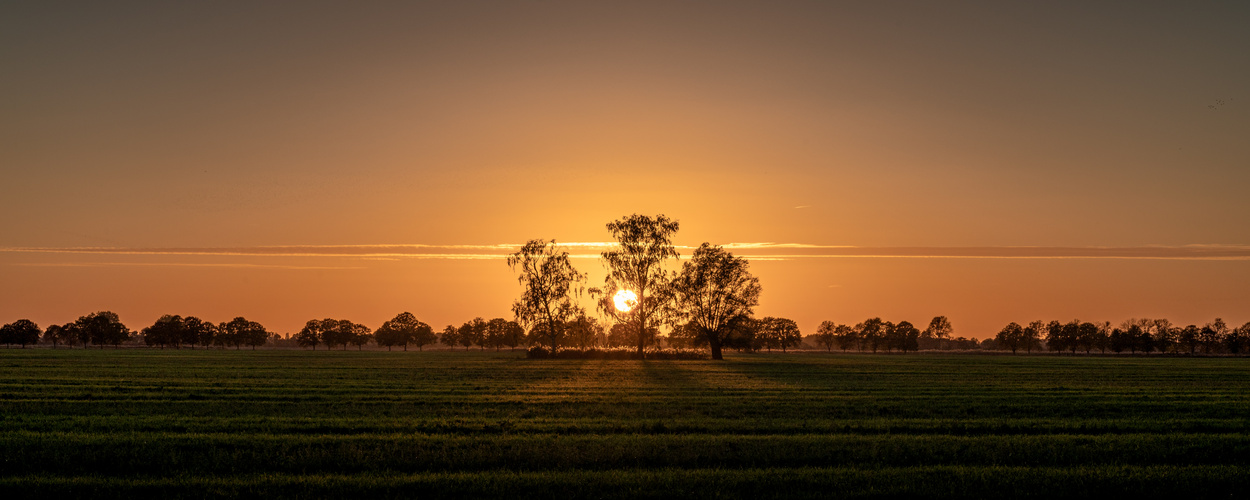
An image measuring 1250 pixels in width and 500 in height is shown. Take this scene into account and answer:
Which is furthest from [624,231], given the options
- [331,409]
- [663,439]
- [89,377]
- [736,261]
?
[663,439]

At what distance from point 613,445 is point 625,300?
84.9 m

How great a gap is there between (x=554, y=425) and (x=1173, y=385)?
42.2 metres

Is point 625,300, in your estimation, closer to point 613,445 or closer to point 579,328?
point 579,328

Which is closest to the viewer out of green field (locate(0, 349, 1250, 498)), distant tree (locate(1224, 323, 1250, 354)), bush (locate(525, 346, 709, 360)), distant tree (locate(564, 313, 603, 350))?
green field (locate(0, 349, 1250, 498))

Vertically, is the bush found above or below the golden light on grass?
below

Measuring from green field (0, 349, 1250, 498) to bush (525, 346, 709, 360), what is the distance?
6057 centimetres

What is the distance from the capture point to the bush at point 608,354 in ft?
309

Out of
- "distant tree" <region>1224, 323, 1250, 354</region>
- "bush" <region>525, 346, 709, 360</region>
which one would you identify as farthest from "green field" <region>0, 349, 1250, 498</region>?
"distant tree" <region>1224, 323, 1250, 354</region>

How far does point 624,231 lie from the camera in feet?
331

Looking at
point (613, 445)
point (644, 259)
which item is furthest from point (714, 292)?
point (613, 445)

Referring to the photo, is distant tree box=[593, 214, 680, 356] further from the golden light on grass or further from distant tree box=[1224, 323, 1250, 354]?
distant tree box=[1224, 323, 1250, 354]

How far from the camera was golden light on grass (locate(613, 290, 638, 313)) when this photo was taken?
10231 centimetres

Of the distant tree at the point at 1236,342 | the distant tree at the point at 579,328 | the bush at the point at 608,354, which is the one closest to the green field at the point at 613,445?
the bush at the point at 608,354

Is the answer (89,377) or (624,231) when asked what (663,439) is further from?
(624,231)
